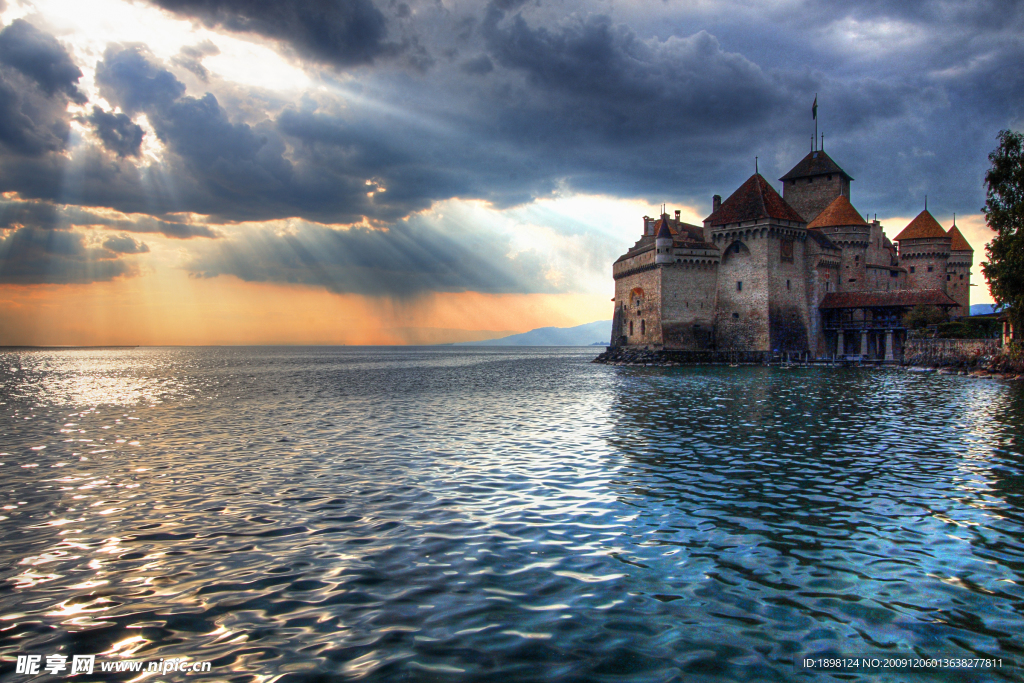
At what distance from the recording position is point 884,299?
54.0 m

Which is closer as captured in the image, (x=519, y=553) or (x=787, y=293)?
(x=519, y=553)

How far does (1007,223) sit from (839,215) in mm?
29600

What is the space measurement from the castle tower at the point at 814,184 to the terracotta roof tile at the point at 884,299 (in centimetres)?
1252

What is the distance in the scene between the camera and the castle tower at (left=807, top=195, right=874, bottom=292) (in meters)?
58.3

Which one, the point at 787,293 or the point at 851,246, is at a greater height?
the point at 851,246

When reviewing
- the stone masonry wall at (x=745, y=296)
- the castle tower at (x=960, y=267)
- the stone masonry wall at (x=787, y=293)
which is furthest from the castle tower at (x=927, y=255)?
the stone masonry wall at (x=745, y=296)

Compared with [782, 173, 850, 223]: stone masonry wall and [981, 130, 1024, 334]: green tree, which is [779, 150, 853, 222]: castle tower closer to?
[782, 173, 850, 223]: stone masonry wall

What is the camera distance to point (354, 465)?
480 inches

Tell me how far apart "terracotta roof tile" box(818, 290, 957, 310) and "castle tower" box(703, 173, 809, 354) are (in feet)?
9.72

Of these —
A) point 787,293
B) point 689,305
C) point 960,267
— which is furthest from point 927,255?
point 689,305

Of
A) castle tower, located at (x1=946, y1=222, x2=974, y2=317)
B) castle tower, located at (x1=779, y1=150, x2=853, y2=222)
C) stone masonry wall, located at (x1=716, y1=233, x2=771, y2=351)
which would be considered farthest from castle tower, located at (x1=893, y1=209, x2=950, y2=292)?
stone masonry wall, located at (x1=716, y1=233, x2=771, y2=351)

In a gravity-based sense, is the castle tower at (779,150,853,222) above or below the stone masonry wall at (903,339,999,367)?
above

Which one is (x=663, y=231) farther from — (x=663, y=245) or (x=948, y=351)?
(x=948, y=351)

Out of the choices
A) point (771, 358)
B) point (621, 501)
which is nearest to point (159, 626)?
point (621, 501)
